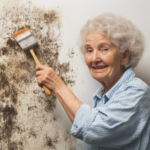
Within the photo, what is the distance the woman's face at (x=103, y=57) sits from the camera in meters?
0.89

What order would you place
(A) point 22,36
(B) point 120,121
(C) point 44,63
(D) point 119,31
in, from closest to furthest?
(B) point 120,121 < (D) point 119,31 < (A) point 22,36 < (C) point 44,63

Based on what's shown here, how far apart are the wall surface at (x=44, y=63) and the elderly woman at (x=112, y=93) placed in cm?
17

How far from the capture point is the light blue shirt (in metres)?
0.74

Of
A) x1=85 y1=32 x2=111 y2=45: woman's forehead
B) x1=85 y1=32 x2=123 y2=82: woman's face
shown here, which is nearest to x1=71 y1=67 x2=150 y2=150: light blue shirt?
x1=85 y1=32 x2=123 y2=82: woman's face

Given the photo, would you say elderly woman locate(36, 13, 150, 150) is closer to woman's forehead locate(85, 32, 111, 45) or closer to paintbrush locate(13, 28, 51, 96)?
woman's forehead locate(85, 32, 111, 45)

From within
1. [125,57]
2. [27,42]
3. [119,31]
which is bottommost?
[125,57]

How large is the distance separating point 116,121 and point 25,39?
700mm

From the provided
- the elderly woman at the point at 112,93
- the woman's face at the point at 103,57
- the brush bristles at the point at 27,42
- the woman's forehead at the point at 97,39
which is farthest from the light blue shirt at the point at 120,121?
the brush bristles at the point at 27,42

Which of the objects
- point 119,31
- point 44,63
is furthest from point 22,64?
point 119,31

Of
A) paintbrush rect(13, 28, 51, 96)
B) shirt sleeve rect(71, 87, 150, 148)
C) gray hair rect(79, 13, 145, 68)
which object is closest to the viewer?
shirt sleeve rect(71, 87, 150, 148)

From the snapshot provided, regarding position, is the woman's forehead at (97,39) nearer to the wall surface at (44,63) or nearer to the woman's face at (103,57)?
the woman's face at (103,57)

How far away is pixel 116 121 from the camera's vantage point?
73 cm

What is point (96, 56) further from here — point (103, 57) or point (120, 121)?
point (120, 121)

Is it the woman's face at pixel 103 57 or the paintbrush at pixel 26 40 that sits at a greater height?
the paintbrush at pixel 26 40
